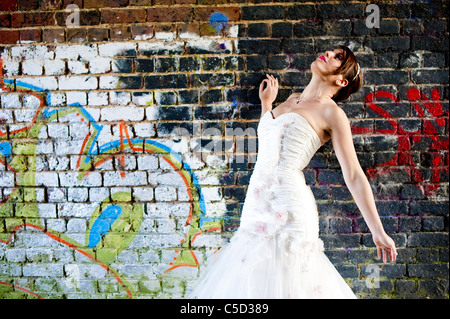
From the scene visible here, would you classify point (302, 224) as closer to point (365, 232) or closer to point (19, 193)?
point (365, 232)

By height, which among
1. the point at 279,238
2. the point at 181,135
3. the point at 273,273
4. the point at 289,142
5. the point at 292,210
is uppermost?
the point at 181,135

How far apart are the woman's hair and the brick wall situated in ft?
0.57

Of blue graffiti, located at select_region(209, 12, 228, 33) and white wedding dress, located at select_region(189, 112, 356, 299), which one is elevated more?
blue graffiti, located at select_region(209, 12, 228, 33)

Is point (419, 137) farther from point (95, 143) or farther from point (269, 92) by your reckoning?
point (95, 143)

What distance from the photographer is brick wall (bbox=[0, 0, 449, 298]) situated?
91.0 inches

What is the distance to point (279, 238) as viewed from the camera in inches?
70.9

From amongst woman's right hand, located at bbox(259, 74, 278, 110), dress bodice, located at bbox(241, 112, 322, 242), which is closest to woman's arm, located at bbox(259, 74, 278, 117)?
woman's right hand, located at bbox(259, 74, 278, 110)

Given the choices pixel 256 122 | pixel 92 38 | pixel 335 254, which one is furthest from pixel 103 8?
pixel 335 254

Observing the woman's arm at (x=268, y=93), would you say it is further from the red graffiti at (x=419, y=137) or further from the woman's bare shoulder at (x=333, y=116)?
the red graffiti at (x=419, y=137)

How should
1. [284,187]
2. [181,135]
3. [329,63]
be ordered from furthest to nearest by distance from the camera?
[181,135] → [329,63] → [284,187]

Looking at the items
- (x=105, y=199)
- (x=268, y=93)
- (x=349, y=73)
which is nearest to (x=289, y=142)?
(x=268, y=93)

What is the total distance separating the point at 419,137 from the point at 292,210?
119 centimetres

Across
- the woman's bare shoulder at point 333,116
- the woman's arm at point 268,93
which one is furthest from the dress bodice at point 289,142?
the woman's arm at point 268,93

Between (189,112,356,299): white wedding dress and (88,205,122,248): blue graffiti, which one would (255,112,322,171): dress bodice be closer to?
(189,112,356,299): white wedding dress
